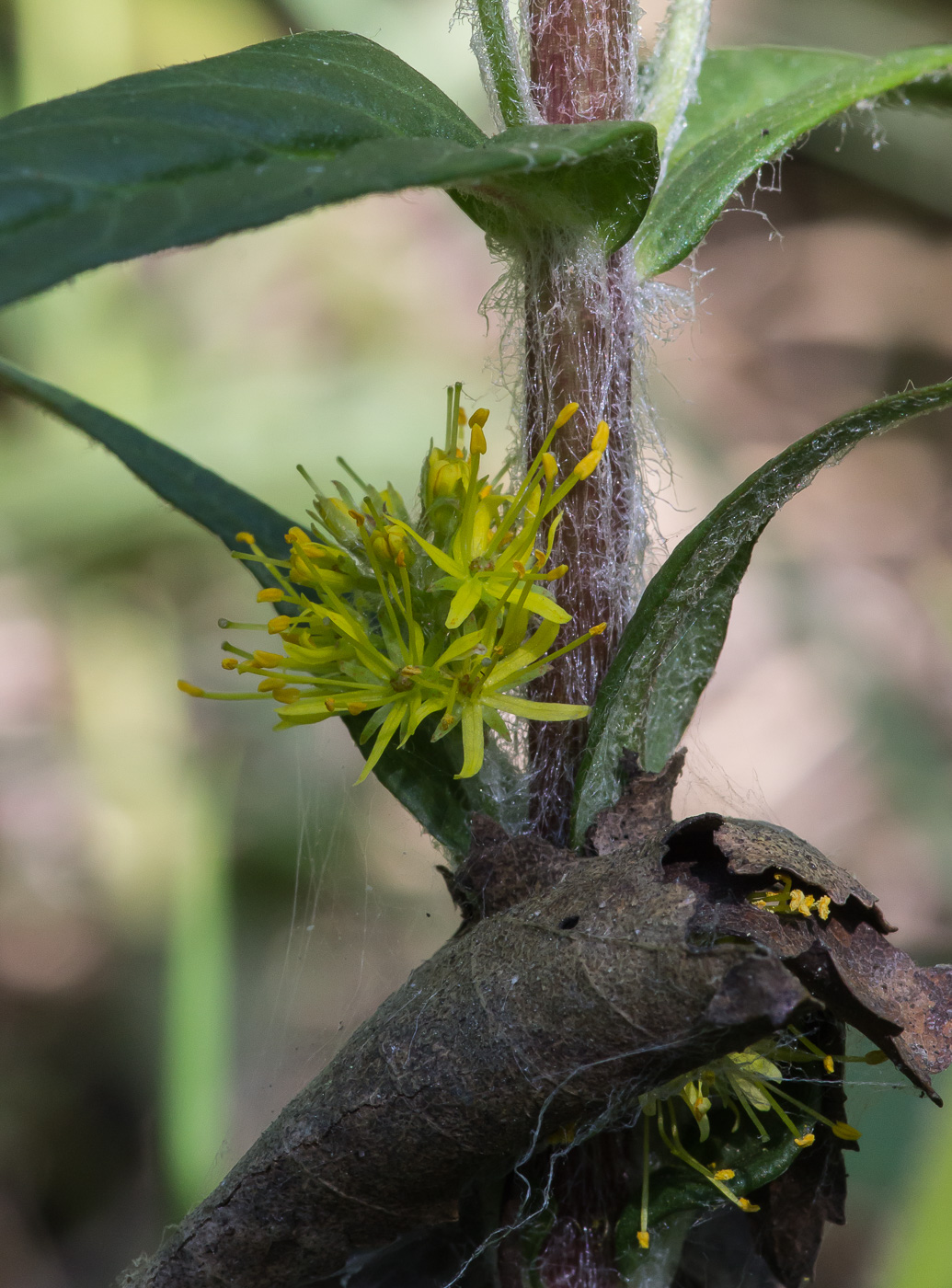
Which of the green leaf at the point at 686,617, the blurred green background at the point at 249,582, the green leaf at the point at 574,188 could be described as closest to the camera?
the green leaf at the point at 574,188

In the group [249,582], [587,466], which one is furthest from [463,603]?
[249,582]

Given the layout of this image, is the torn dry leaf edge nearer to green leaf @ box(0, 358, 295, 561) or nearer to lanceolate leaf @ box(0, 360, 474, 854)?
lanceolate leaf @ box(0, 360, 474, 854)

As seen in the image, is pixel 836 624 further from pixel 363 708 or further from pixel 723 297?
pixel 363 708

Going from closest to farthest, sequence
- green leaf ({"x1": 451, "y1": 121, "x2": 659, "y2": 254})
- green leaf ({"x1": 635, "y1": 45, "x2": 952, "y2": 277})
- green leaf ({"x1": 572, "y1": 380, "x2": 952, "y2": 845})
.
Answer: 1. green leaf ({"x1": 451, "y1": 121, "x2": 659, "y2": 254})
2. green leaf ({"x1": 572, "y1": 380, "x2": 952, "y2": 845})
3. green leaf ({"x1": 635, "y1": 45, "x2": 952, "y2": 277})

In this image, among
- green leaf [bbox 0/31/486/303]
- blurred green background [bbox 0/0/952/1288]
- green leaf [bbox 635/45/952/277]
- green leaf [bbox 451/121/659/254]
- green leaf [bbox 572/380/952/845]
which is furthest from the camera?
blurred green background [bbox 0/0/952/1288]

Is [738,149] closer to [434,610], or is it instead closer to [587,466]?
[587,466]

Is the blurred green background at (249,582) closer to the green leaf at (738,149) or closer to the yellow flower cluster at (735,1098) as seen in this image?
the yellow flower cluster at (735,1098)

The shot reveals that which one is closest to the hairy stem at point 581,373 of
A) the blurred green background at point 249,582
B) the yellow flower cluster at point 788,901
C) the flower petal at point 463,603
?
the flower petal at point 463,603

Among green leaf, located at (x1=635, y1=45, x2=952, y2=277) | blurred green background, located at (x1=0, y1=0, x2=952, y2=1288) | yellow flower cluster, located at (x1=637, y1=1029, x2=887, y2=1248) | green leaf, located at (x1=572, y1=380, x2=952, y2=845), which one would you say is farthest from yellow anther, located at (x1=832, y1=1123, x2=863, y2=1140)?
green leaf, located at (x1=635, y1=45, x2=952, y2=277)

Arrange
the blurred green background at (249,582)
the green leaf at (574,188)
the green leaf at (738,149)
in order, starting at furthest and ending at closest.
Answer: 1. the blurred green background at (249,582)
2. the green leaf at (738,149)
3. the green leaf at (574,188)
